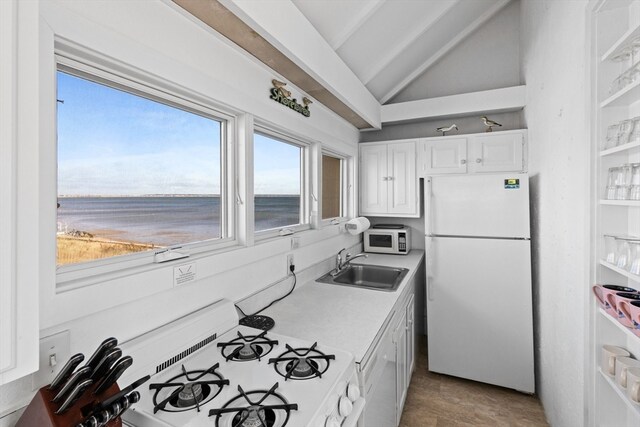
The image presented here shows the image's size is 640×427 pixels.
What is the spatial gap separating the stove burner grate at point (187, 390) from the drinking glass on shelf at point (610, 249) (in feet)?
5.36

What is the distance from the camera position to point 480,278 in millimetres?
2488

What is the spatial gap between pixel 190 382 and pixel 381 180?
2.63m

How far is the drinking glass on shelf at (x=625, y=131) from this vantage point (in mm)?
1193

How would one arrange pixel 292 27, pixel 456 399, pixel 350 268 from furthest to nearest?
1. pixel 350 268
2. pixel 456 399
3. pixel 292 27

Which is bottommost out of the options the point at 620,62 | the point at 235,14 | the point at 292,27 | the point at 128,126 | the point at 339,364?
the point at 339,364

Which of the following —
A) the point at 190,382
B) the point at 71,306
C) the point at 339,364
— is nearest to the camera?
the point at 71,306

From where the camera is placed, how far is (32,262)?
58cm

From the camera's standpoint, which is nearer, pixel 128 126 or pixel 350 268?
pixel 128 126

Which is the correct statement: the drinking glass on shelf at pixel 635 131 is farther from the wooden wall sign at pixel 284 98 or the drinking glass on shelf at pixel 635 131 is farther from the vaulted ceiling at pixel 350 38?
the wooden wall sign at pixel 284 98

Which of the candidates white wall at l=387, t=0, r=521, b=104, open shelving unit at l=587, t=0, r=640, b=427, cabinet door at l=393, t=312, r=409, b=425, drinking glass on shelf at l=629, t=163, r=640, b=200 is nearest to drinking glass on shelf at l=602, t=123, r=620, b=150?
open shelving unit at l=587, t=0, r=640, b=427

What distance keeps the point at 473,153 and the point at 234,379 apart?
273 centimetres

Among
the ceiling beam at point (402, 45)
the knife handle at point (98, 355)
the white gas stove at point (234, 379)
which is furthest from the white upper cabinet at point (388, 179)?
the knife handle at point (98, 355)

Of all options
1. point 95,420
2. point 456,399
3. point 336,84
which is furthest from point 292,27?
point 456,399

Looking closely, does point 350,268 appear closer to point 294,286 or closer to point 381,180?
point 294,286
